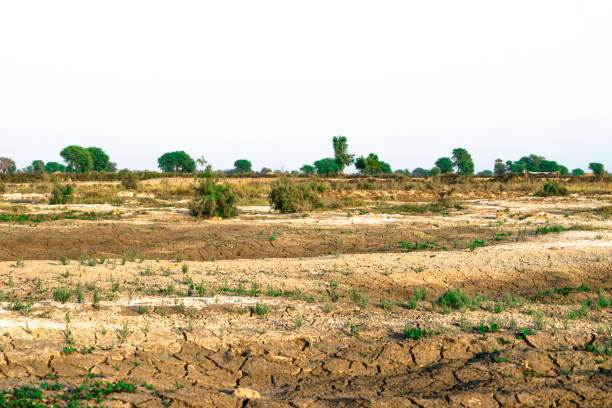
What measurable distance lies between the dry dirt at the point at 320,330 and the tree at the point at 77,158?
297 ft

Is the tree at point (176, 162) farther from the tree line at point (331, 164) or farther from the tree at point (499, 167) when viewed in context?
the tree at point (499, 167)

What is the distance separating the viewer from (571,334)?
6.39m

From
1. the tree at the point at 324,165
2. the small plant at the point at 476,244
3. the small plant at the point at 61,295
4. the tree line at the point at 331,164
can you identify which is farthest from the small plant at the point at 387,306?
the tree at the point at 324,165

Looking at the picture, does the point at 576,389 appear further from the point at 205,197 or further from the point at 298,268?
the point at 205,197

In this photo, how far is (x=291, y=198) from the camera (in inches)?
920

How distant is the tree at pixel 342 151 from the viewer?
292ft

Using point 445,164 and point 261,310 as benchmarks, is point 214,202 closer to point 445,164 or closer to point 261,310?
point 261,310

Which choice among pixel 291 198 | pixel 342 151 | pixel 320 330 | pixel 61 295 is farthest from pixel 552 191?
pixel 342 151

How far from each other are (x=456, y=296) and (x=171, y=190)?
29966 mm

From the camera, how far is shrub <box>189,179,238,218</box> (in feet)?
67.6

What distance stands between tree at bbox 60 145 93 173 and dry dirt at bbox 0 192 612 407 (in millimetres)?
90575

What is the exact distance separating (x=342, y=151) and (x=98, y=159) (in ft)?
156

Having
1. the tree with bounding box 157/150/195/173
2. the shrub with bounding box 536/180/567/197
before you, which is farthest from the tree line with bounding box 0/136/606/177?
the shrub with bounding box 536/180/567/197

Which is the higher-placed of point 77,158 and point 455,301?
point 77,158
